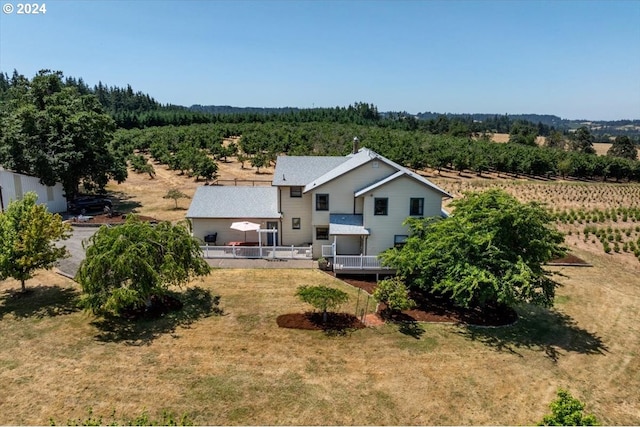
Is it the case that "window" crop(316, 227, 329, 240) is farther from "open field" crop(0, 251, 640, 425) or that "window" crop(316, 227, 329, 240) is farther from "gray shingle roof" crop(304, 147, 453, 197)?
"open field" crop(0, 251, 640, 425)

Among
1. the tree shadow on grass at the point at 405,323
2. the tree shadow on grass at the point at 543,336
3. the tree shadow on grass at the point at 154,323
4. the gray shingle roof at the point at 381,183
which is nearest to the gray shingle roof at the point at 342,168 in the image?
the gray shingle roof at the point at 381,183

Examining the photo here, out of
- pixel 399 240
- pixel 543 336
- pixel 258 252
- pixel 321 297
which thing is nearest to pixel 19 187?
pixel 258 252

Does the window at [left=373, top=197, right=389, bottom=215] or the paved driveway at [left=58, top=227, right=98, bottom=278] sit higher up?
the window at [left=373, top=197, right=389, bottom=215]

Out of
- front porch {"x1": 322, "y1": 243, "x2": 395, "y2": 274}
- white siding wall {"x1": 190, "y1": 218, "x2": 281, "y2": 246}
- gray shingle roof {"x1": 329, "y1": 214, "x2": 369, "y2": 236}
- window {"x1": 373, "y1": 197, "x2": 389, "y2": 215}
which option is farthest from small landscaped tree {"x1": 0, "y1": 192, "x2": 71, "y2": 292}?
window {"x1": 373, "y1": 197, "x2": 389, "y2": 215}

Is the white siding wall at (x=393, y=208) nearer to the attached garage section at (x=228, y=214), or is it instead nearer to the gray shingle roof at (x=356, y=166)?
the gray shingle roof at (x=356, y=166)

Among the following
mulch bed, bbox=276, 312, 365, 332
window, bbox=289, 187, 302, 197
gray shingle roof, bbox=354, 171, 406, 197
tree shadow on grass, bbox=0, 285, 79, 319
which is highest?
gray shingle roof, bbox=354, 171, 406, 197

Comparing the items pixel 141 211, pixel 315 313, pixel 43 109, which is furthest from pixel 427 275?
pixel 43 109

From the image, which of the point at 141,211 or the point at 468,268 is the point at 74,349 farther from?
the point at 141,211
